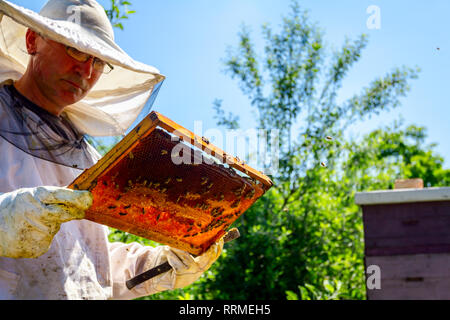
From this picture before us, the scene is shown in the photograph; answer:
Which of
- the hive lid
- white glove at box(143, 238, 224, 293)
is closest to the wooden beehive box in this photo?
the hive lid

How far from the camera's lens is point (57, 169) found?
2605mm

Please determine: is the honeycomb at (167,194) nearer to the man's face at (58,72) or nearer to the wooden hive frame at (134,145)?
the wooden hive frame at (134,145)

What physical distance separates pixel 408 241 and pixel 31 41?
18.0 feet

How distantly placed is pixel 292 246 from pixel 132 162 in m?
6.80

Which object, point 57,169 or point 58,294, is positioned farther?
point 57,169

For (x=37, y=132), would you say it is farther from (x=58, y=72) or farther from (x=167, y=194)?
(x=167, y=194)

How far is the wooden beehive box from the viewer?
20.8ft

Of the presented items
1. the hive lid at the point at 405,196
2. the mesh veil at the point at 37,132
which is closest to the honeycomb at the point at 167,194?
the mesh veil at the point at 37,132

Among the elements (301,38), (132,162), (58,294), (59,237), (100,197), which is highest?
(301,38)

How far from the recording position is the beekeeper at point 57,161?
6.42 ft

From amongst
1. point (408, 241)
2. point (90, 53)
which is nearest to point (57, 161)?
point (90, 53)

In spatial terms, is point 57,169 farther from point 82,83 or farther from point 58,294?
point 58,294

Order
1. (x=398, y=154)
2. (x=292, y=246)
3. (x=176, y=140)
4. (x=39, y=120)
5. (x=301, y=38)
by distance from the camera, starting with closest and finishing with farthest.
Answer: (x=176, y=140) → (x=39, y=120) → (x=292, y=246) → (x=301, y=38) → (x=398, y=154)

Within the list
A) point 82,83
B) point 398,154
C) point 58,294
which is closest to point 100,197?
point 58,294
